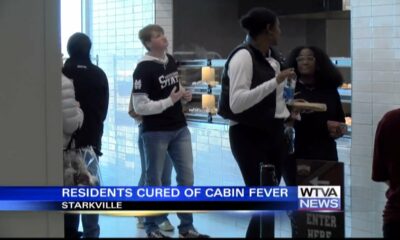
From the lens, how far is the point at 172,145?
438 centimetres

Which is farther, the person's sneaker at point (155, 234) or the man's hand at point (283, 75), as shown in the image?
the person's sneaker at point (155, 234)

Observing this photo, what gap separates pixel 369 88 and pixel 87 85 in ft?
6.35

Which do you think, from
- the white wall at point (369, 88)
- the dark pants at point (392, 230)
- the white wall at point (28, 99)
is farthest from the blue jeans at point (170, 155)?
the dark pants at point (392, 230)

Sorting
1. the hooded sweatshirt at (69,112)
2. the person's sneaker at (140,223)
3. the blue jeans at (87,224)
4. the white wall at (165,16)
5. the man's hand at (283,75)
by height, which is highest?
the white wall at (165,16)

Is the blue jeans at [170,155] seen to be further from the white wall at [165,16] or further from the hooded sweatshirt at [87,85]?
the white wall at [165,16]

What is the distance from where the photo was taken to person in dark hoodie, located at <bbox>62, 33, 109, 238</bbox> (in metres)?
3.98

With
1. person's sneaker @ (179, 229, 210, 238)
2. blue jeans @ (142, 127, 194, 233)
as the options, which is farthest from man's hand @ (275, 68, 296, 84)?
person's sneaker @ (179, 229, 210, 238)

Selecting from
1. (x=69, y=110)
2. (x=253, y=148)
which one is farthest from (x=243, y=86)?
(x=69, y=110)

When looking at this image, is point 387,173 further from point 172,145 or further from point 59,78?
point 172,145

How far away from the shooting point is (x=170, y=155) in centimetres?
443

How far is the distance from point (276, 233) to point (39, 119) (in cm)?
128

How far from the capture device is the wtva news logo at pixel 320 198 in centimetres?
255

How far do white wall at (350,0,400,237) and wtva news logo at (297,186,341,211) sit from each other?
1574 mm

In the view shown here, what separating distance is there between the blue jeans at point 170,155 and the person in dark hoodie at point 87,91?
1.24ft
